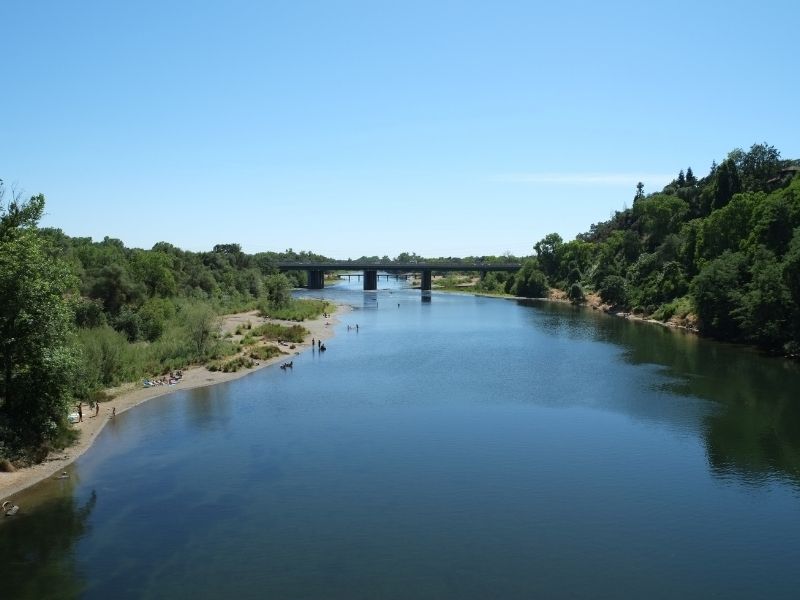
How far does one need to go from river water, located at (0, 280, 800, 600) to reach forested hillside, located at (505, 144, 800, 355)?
17.5 m

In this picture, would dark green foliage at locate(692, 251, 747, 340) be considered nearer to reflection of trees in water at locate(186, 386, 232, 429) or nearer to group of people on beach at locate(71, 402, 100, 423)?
reflection of trees in water at locate(186, 386, 232, 429)

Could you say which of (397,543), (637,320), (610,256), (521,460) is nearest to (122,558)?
(397,543)

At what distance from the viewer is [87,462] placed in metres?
37.2

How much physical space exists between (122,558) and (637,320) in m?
105

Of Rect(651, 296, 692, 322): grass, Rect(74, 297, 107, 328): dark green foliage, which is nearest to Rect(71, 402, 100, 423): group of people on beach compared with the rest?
Rect(74, 297, 107, 328): dark green foliage

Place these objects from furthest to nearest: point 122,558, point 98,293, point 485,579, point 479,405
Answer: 1. point 98,293
2. point 479,405
3. point 122,558
4. point 485,579

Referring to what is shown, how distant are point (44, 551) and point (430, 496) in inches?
676

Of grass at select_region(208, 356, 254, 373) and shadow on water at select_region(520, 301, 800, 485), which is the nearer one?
shadow on water at select_region(520, 301, 800, 485)

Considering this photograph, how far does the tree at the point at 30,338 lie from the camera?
Answer: 111 ft

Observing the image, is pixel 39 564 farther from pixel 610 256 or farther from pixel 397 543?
pixel 610 256

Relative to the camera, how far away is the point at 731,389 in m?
56.0

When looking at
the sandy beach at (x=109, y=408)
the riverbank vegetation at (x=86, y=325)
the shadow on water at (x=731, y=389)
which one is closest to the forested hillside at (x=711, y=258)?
the shadow on water at (x=731, y=389)

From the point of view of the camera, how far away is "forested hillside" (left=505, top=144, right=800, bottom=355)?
73062 mm

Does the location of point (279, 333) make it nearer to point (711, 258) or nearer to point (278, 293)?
point (278, 293)
